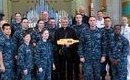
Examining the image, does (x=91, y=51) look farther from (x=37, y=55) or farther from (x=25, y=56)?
(x=25, y=56)

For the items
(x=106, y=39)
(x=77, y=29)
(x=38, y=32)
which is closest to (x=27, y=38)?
(x=38, y=32)

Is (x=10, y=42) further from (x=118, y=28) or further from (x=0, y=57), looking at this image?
(x=118, y=28)

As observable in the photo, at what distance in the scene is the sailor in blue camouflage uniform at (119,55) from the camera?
9.45 meters

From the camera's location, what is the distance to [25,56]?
9211mm

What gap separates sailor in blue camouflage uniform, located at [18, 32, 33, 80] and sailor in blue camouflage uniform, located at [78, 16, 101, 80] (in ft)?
3.68

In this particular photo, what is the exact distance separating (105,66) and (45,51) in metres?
1.43

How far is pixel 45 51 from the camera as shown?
932 centimetres

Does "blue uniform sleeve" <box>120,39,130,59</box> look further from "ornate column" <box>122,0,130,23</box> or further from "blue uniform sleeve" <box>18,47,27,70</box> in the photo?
"ornate column" <box>122,0,130,23</box>

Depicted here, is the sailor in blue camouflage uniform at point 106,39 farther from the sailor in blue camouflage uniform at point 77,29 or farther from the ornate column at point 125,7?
the ornate column at point 125,7

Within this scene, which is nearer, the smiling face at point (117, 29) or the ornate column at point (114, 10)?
the smiling face at point (117, 29)

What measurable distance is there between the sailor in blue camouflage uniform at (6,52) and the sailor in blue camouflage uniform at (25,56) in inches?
7.9

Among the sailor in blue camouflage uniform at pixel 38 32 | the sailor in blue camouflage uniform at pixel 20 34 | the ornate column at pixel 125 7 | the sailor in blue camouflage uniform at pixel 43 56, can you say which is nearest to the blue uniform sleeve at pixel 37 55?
the sailor in blue camouflage uniform at pixel 43 56

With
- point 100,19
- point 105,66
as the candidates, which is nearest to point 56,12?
point 100,19

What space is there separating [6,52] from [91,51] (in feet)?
6.01
